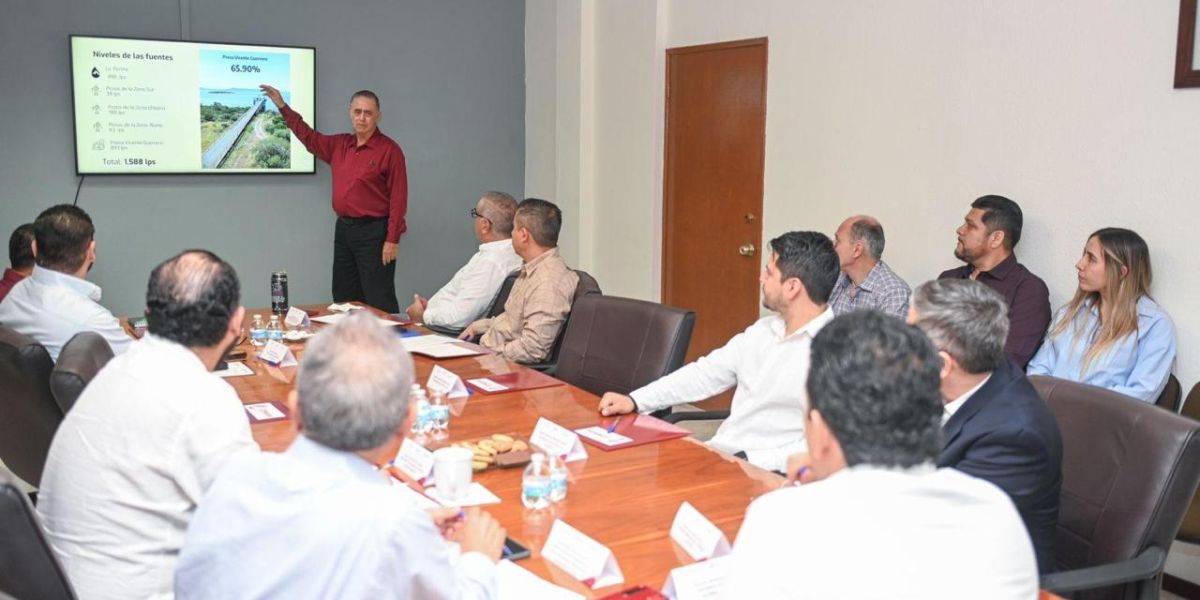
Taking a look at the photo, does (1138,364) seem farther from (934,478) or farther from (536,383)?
(934,478)

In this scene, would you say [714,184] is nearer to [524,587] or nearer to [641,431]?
[641,431]

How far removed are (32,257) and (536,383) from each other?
2.20 meters

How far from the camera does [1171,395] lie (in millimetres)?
3586

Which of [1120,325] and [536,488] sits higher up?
[1120,325]

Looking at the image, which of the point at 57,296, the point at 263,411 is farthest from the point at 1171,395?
the point at 57,296

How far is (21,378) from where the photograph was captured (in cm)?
284

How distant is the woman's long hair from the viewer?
361 centimetres

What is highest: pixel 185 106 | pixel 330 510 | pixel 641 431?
pixel 185 106

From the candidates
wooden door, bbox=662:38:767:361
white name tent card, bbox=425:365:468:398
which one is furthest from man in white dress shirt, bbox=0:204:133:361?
wooden door, bbox=662:38:767:361

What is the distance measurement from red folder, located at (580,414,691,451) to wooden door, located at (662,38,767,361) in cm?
276

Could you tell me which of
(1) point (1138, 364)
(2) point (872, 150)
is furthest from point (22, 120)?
(1) point (1138, 364)

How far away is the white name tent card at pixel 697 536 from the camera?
1892 millimetres

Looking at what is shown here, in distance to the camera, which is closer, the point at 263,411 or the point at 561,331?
the point at 263,411

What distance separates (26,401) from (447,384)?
1164mm
